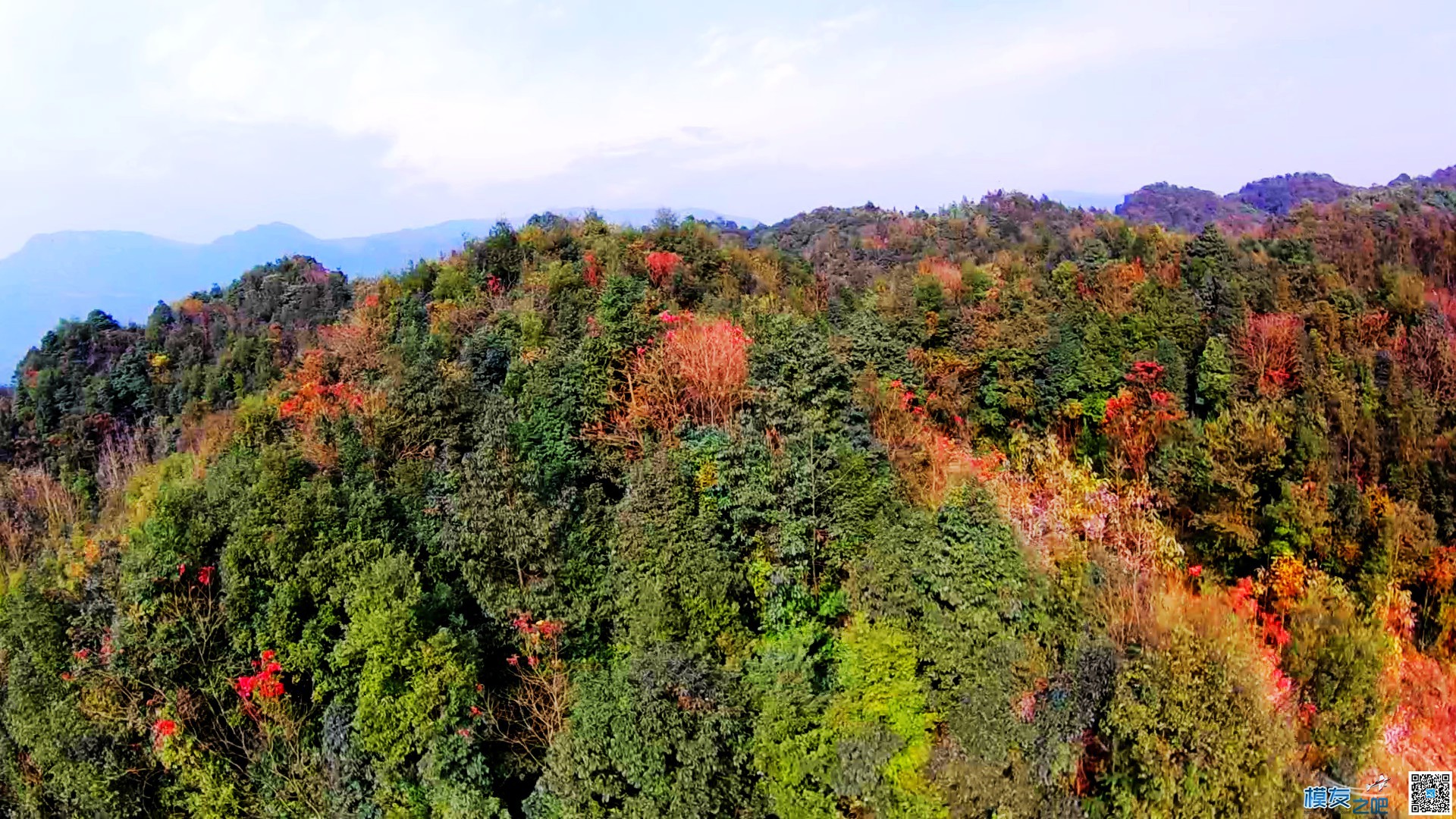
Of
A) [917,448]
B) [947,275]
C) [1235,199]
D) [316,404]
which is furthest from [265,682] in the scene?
[1235,199]

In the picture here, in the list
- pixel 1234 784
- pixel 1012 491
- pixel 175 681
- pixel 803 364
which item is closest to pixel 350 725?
pixel 175 681

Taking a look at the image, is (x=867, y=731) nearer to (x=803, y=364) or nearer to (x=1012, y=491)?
(x=803, y=364)

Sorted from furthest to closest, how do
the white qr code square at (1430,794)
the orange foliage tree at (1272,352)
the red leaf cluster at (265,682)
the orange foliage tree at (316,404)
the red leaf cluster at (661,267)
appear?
the red leaf cluster at (661,267), the orange foliage tree at (1272,352), the orange foliage tree at (316,404), the red leaf cluster at (265,682), the white qr code square at (1430,794)

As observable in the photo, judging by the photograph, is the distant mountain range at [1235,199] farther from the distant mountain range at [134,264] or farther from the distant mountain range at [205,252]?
the distant mountain range at [134,264]

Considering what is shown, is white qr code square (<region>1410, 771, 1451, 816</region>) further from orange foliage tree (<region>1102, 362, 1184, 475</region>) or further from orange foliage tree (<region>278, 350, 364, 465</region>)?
orange foliage tree (<region>278, 350, 364, 465</region>)

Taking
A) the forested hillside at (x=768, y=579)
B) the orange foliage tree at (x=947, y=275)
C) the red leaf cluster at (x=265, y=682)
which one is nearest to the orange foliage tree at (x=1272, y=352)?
the forested hillside at (x=768, y=579)

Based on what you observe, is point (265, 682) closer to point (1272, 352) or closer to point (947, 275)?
point (1272, 352)

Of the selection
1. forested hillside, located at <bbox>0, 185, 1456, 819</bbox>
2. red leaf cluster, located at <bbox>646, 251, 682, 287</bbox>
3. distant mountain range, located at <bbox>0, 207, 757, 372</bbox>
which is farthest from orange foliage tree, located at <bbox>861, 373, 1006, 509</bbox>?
distant mountain range, located at <bbox>0, 207, 757, 372</bbox>
